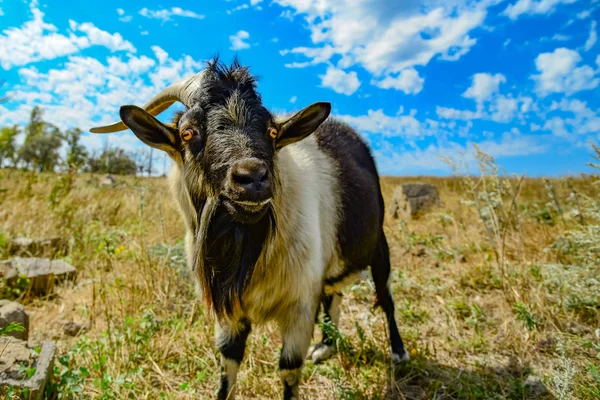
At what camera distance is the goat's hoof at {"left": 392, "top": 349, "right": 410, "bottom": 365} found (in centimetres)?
366

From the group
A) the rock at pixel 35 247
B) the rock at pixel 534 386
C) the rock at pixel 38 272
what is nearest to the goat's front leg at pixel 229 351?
the rock at pixel 534 386

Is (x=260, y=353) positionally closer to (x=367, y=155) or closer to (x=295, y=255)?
(x=295, y=255)

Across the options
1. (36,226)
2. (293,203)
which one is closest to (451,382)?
(293,203)

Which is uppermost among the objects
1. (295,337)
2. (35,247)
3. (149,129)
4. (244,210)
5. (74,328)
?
(149,129)

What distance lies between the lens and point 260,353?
143 inches

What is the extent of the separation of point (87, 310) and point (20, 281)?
1.22 meters

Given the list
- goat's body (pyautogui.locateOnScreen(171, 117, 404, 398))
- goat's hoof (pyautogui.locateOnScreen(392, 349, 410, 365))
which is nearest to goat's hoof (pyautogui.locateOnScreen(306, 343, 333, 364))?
goat's hoof (pyautogui.locateOnScreen(392, 349, 410, 365))

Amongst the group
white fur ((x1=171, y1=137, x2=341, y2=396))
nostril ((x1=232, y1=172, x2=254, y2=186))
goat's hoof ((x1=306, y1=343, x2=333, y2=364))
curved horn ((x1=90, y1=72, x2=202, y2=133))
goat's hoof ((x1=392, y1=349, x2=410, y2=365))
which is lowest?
goat's hoof ((x1=306, y1=343, x2=333, y2=364))

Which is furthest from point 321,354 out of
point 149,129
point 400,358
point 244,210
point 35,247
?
point 35,247

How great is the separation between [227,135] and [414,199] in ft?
27.3

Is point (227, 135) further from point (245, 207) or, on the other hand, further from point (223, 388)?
point (223, 388)

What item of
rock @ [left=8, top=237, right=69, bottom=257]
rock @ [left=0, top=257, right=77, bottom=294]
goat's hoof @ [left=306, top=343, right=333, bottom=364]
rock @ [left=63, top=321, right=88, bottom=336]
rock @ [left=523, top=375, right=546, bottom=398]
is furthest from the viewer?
rock @ [left=8, top=237, right=69, bottom=257]

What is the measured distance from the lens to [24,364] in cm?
271

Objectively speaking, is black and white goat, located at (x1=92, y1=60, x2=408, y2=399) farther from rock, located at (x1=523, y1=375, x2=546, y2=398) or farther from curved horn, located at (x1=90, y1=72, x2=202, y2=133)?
rock, located at (x1=523, y1=375, x2=546, y2=398)
